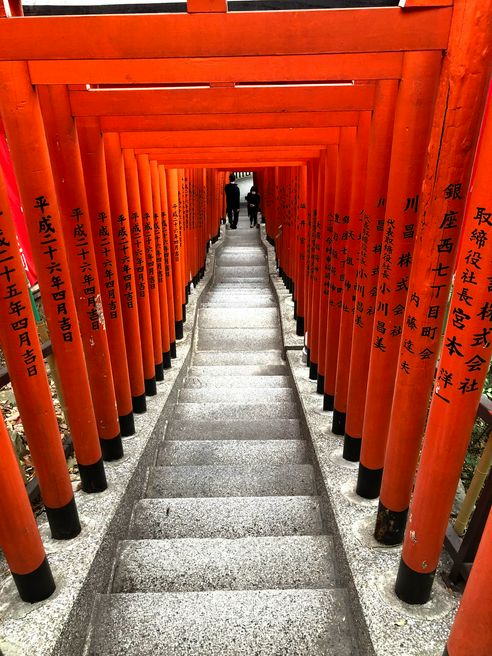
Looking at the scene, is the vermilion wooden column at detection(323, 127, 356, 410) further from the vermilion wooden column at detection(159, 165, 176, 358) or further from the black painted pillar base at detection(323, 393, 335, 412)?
the vermilion wooden column at detection(159, 165, 176, 358)

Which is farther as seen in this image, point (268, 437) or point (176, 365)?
point (176, 365)

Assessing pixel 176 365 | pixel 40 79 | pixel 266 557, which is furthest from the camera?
pixel 176 365

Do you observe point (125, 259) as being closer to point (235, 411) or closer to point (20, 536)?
point (235, 411)

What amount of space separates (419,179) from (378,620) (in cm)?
230

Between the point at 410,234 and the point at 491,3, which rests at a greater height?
the point at 491,3

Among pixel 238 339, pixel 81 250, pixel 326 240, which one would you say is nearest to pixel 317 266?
pixel 326 240

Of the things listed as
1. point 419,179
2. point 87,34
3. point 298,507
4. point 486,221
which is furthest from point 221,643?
point 87,34

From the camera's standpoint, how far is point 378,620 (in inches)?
92.1

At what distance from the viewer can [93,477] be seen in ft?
10.9

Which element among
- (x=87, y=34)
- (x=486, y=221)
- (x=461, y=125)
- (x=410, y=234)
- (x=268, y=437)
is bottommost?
(x=268, y=437)

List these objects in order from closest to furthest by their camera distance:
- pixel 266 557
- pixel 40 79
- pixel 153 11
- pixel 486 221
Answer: pixel 486 221
pixel 153 11
pixel 40 79
pixel 266 557

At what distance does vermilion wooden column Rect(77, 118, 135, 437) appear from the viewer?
10.8 feet

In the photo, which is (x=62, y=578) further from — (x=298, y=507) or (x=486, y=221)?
(x=486, y=221)

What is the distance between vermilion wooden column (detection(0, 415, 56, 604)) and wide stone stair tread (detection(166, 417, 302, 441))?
261cm
